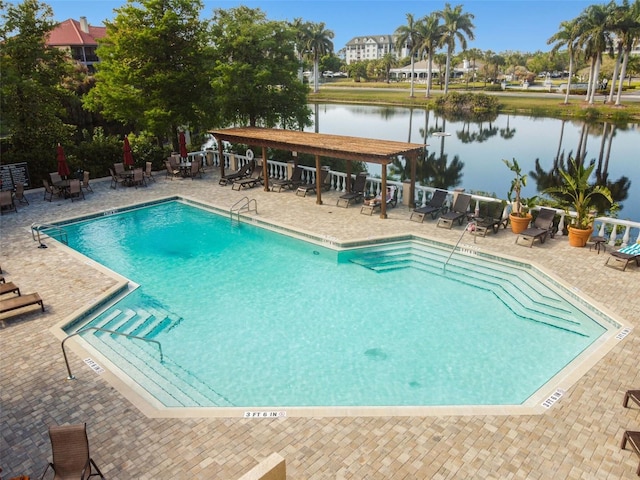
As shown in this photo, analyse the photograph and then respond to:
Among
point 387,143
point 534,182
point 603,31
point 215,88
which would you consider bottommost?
point 534,182

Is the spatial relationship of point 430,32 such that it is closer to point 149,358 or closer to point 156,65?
point 156,65

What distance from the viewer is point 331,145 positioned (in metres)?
16.9

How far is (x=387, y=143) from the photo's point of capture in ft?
56.3

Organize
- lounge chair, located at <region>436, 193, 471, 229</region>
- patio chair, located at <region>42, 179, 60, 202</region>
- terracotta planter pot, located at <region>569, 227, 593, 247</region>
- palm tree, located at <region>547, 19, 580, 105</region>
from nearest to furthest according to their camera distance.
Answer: terracotta planter pot, located at <region>569, 227, 593, 247</region>, lounge chair, located at <region>436, 193, 471, 229</region>, patio chair, located at <region>42, 179, 60, 202</region>, palm tree, located at <region>547, 19, 580, 105</region>

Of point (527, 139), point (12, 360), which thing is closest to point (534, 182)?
point (527, 139)

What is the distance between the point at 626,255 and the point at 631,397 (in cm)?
624

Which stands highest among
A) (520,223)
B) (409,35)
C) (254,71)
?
(409,35)

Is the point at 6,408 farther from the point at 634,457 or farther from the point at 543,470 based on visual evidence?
the point at 634,457

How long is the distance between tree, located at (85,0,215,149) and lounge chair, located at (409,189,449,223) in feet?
48.6

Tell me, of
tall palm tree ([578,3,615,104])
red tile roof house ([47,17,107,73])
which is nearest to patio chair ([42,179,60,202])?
red tile roof house ([47,17,107,73])

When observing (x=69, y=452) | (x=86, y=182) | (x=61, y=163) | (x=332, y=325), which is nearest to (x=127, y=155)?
(x=86, y=182)

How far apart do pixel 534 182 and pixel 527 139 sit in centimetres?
1630

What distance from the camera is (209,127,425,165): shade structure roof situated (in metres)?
15.4

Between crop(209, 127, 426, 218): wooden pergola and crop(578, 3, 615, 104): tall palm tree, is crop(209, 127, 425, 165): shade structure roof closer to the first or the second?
crop(209, 127, 426, 218): wooden pergola
